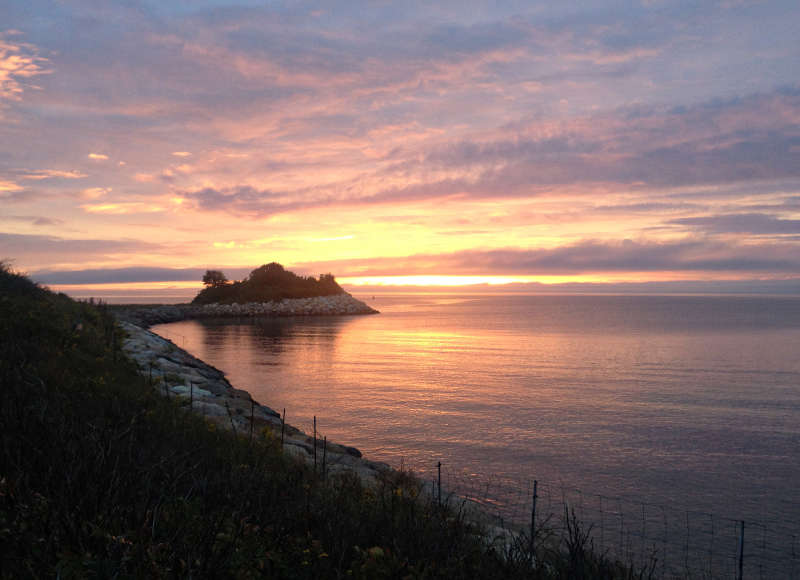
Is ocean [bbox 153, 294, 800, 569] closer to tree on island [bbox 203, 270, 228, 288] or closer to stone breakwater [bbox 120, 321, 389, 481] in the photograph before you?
stone breakwater [bbox 120, 321, 389, 481]

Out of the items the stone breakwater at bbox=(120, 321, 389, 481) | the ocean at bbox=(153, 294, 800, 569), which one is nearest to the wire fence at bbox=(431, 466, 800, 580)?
the ocean at bbox=(153, 294, 800, 569)

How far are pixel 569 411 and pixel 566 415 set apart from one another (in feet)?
3.08

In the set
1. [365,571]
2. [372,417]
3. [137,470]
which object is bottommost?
[372,417]

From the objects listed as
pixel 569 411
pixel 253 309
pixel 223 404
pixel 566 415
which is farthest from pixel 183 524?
pixel 253 309

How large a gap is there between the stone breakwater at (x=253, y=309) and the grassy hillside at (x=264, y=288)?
3370mm

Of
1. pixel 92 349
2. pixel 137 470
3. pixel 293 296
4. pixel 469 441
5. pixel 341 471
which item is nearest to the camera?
pixel 137 470

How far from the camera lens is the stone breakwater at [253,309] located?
3576 inches

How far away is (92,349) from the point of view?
→ 625 inches

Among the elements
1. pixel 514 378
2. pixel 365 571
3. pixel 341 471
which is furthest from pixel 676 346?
pixel 365 571

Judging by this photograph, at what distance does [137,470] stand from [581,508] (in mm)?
11195

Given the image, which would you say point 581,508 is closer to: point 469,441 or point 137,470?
point 469,441

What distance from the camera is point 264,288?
4400 inches

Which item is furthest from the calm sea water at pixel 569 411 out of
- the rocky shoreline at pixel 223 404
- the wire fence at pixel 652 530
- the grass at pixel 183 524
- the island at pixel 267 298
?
the island at pixel 267 298

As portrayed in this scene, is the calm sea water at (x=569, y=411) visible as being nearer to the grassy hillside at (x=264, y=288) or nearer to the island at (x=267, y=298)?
the island at (x=267, y=298)
